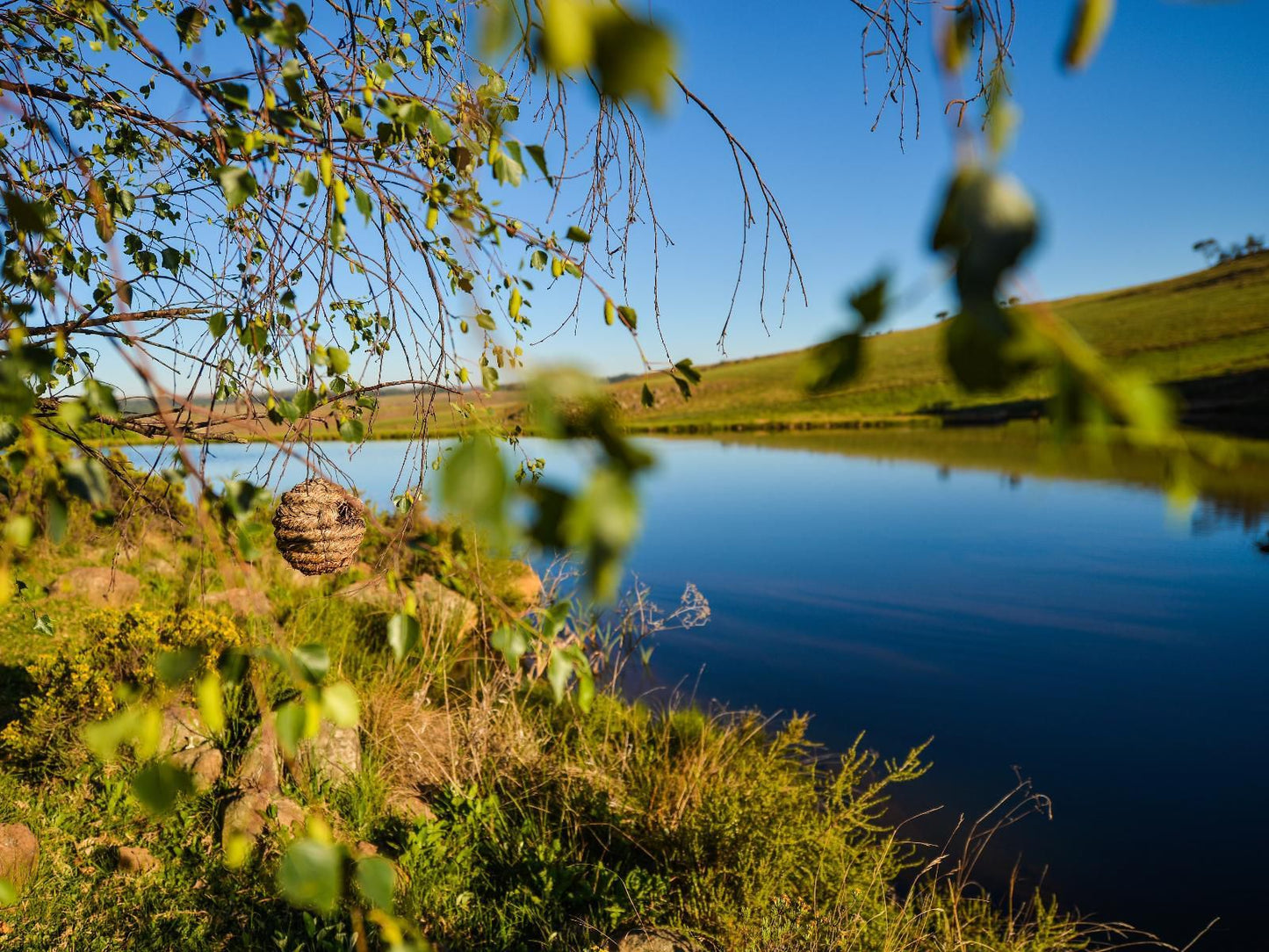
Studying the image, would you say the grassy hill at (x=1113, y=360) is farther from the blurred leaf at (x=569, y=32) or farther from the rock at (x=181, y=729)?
the blurred leaf at (x=569, y=32)

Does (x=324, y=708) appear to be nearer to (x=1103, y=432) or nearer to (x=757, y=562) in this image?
(x=1103, y=432)

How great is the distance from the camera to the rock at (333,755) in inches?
138

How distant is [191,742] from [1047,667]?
23.1 ft

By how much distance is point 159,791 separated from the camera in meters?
0.67

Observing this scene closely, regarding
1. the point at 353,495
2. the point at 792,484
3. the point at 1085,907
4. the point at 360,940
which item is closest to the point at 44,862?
the point at 353,495

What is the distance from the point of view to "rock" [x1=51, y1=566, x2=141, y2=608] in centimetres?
561

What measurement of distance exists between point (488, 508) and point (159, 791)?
480 millimetres

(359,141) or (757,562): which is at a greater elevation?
(359,141)

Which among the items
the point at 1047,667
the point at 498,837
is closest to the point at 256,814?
the point at 498,837

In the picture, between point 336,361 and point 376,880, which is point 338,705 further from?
point 336,361

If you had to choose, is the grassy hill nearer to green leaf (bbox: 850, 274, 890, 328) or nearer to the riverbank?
the riverbank

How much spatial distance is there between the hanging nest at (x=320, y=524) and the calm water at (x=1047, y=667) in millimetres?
764

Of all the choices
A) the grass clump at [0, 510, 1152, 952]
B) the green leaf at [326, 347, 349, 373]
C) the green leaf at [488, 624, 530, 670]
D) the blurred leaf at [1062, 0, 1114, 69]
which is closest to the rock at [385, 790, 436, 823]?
the grass clump at [0, 510, 1152, 952]

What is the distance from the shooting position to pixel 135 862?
117 inches
